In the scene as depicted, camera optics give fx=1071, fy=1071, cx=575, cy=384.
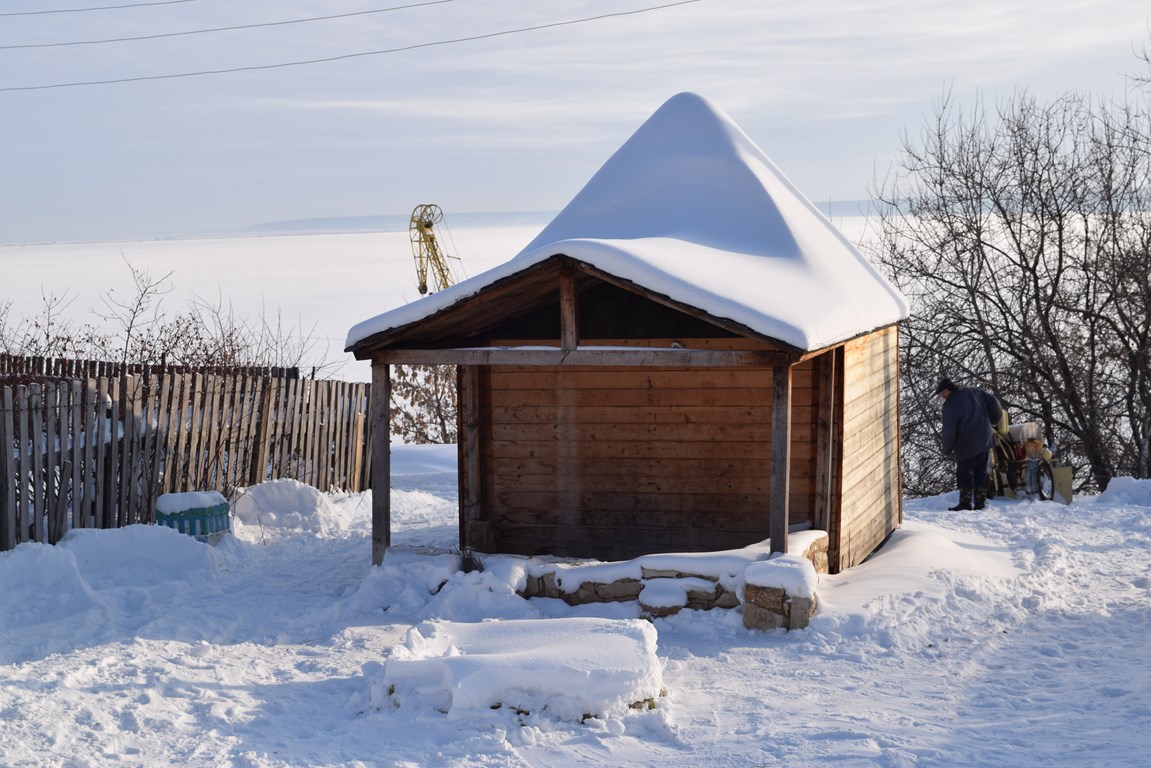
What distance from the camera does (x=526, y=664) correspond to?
20.9 ft

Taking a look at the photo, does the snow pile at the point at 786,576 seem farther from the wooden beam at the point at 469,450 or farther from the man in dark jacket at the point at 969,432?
the man in dark jacket at the point at 969,432

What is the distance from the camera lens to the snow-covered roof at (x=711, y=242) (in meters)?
8.63

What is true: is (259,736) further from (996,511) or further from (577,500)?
(996,511)

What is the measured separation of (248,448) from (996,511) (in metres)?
9.72

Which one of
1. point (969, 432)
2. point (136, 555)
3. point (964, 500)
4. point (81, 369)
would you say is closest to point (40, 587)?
point (136, 555)

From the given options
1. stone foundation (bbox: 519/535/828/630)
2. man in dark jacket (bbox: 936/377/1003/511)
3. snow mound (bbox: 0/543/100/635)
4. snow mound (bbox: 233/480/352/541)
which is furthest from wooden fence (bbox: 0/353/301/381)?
man in dark jacket (bbox: 936/377/1003/511)

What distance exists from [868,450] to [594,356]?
399 cm

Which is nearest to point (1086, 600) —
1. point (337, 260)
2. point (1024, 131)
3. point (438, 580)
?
point (438, 580)

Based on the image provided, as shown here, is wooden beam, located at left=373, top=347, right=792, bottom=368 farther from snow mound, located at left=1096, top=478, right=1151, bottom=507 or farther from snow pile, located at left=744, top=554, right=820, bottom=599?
snow mound, located at left=1096, top=478, right=1151, bottom=507

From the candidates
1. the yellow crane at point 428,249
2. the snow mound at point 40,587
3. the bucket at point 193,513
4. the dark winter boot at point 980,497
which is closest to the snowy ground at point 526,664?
the snow mound at point 40,587

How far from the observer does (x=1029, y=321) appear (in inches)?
799

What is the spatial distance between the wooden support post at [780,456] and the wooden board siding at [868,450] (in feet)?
5.00

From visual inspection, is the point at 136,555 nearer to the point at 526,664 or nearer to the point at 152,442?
the point at 152,442

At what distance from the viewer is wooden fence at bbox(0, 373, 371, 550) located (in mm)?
9414
